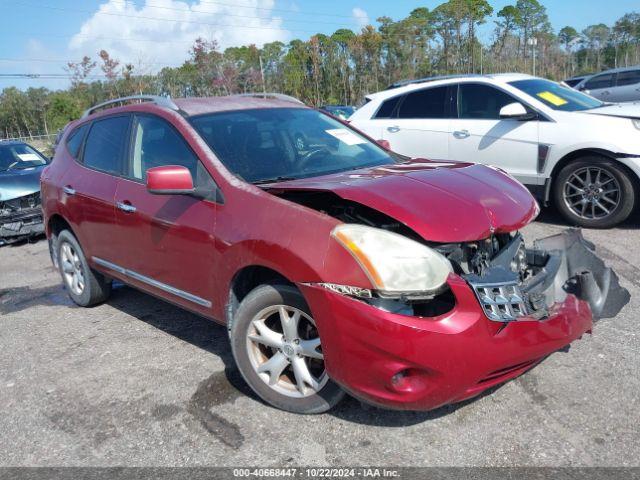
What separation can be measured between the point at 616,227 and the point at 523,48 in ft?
101

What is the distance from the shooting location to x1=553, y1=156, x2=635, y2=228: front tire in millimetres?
6172

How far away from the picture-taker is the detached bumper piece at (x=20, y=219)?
8586 mm

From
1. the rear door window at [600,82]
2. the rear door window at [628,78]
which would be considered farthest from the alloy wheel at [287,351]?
the rear door window at [600,82]

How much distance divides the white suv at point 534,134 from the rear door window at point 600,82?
938 centimetres

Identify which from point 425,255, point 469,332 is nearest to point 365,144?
point 425,255

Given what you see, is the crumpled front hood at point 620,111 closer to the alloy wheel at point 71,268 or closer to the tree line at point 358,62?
the alloy wheel at point 71,268

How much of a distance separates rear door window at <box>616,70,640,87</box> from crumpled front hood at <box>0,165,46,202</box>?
45.3 feet

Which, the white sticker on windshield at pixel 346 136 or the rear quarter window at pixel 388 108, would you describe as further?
the rear quarter window at pixel 388 108

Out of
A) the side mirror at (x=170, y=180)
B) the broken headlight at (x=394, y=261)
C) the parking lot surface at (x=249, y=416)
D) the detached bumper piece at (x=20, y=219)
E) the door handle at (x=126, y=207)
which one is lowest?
the parking lot surface at (x=249, y=416)

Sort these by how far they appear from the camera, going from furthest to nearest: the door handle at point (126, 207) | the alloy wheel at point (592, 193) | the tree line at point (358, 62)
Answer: the tree line at point (358, 62)
the alloy wheel at point (592, 193)
the door handle at point (126, 207)

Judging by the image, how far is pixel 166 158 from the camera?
394cm

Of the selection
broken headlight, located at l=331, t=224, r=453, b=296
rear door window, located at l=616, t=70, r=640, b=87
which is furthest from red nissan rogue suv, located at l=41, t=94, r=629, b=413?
rear door window, located at l=616, t=70, r=640, b=87

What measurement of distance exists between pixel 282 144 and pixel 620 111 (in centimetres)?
440

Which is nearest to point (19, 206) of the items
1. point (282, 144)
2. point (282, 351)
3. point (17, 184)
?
point (17, 184)
